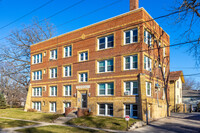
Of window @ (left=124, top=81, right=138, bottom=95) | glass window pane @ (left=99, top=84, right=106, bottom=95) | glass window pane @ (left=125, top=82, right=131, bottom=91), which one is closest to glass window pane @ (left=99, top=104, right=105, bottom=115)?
glass window pane @ (left=99, top=84, right=106, bottom=95)

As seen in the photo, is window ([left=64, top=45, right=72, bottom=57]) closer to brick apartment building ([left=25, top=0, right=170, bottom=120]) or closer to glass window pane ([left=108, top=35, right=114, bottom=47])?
brick apartment building ([left=25, top=0, right=170, bottom=120])

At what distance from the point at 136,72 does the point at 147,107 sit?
12.2 ft

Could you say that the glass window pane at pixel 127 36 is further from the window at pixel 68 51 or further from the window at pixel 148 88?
the window at pixel 68 51

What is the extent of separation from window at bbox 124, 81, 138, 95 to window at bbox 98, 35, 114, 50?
493 cm

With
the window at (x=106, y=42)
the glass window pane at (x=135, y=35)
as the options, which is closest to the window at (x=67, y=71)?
the window at (x=106, y=42)

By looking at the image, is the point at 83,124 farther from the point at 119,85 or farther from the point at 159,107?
the point at 159,107

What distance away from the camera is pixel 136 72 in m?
21.4

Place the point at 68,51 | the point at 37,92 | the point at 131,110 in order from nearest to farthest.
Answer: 1. the point at 131,110
2. the point at 68,51
3. the point at 37,92

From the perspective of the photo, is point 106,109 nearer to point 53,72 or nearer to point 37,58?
point 53,72

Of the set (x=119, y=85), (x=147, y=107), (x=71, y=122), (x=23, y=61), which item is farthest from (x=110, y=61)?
(x=23, y=61)

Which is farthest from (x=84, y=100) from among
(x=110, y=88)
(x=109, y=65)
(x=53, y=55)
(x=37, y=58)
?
(x=37, y=58)

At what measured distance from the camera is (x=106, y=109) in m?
23.5

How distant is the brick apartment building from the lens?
2162 cm

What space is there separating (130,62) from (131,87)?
105 inches
